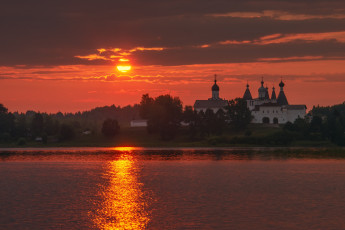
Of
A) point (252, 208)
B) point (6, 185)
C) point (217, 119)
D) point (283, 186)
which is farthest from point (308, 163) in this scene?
point (217, 119)

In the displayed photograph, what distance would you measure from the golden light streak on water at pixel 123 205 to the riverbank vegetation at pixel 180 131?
83.8 meters

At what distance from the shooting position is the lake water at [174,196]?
41.8m

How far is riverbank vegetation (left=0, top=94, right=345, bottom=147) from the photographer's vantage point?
15338 cm

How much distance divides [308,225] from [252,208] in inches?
326

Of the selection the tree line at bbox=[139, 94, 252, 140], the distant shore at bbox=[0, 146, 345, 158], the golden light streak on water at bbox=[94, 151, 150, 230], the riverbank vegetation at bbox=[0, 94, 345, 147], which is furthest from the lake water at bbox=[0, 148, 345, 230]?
the tree line at bbox=[139, 94, 252, 140]

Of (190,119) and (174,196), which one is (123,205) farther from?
(190,119)

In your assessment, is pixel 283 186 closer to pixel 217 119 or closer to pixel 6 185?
pixel 6 185

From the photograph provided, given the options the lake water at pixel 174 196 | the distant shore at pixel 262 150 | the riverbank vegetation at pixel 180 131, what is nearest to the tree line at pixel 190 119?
the riverbank vegetation at pixel 180 131

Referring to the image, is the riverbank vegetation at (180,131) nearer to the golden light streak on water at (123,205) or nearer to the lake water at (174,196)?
the lake water at (174,196)

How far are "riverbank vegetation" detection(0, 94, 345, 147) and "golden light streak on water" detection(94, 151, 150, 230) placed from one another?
275 ft

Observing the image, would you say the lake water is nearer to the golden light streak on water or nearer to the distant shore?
the golden light streak on water

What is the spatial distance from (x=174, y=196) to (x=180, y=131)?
120 m

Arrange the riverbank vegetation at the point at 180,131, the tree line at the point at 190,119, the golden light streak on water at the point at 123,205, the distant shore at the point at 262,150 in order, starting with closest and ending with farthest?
1. the golden light streak on water at the point at 123,205
2. the distant shore at the point at 262,150
3. the riverbank vegetation at the point at 180,131
4. the tree line at the point at 190,119

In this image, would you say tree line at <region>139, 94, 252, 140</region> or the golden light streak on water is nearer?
the golden light streak on water
